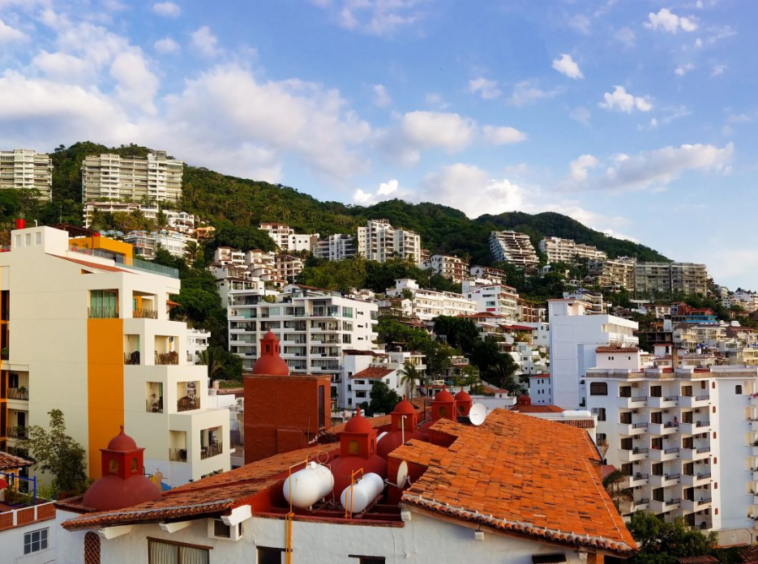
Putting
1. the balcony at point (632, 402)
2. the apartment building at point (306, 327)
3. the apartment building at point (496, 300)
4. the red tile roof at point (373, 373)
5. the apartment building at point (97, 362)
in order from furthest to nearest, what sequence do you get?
the apartment building at point (496, 300) < the apartment building at point (306, 327) < the red tile roof at point (373, 373) < the balcony at point (632, 402) < the apartment building at point (97, 362)

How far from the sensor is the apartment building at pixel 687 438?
120 ft

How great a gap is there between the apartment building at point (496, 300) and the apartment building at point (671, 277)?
65277 millimetres

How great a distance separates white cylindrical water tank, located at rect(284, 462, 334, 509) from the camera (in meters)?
10.4

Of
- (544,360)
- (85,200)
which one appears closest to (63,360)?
(544,360)

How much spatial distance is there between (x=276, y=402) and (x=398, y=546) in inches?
447

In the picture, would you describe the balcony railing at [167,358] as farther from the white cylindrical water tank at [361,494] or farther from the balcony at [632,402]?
the balcony at [632,402]

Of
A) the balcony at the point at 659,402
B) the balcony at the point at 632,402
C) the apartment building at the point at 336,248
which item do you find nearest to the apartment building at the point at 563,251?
the apartment building at the point at 336,248

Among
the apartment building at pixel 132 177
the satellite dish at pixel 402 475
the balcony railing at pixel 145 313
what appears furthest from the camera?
the apartment building at pixel 132 177

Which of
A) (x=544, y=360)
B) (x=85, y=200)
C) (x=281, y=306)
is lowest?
(x=544, y=360)

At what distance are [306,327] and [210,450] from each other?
3750 cm

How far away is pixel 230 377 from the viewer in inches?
2532

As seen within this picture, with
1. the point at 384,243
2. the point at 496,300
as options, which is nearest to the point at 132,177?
the point at 384,243

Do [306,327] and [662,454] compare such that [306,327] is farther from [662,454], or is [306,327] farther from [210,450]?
[210,450]

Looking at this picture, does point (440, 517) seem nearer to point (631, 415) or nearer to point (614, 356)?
point (631, 415)
